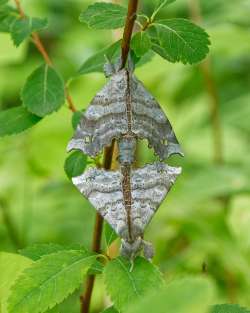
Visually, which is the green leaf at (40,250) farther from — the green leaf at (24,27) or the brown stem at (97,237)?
the green leaf at (24,27)

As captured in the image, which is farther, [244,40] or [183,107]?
[183,107]

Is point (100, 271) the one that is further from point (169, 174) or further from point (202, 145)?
point (202, 145)

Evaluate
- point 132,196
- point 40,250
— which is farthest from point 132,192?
point 40,250

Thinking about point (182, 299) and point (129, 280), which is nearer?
point (182, 299)

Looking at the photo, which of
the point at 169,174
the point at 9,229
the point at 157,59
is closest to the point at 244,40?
the point at 157,59

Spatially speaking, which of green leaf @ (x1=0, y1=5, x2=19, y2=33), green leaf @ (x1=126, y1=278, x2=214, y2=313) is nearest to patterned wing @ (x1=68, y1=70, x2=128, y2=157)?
green leaf @ (x1=0, y1=5, x2=19, y2=33)

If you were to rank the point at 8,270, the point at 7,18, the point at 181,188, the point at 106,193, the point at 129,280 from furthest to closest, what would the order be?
the point at 181,188 < the point at 7,18 < the point at 8,270 < the point at 106,193 < the point at 129,280

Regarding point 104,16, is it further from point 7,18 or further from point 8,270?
point 8,270
